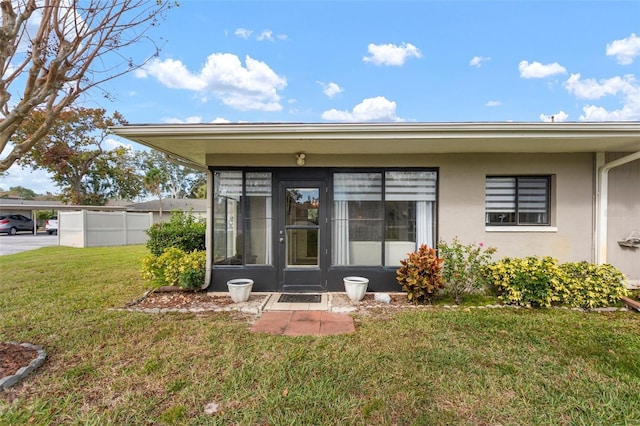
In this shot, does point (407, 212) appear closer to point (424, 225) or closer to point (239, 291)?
point (424, 225)

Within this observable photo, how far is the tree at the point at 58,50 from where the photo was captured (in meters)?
2.64

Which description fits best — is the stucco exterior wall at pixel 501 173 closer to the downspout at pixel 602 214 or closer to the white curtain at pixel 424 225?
the downspout at pixel 602 214

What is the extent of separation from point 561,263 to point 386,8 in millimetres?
7545

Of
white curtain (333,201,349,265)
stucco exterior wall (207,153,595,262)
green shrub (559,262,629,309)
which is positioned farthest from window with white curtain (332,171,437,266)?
green shrub (559,262,629,309)

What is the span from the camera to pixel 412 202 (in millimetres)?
5371

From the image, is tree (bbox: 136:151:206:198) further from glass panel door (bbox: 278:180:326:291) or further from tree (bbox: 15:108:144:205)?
glass panel door (bbox: 278:180:326:291)

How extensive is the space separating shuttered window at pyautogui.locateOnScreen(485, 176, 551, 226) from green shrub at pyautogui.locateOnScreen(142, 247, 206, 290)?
17.7ft

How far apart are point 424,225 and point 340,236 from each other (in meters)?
1.60

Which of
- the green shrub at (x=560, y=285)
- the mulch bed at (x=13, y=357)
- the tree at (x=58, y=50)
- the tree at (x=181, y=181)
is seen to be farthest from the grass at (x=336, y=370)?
the tree at (x=181, y=181)

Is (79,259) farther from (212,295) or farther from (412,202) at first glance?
(412,202)

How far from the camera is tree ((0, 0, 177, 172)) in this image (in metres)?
2.64

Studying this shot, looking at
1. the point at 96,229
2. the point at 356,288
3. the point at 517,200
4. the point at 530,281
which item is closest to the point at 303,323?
the point at 356,288

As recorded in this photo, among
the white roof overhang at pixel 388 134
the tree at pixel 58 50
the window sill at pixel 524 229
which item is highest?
the tree at pixel 58 50

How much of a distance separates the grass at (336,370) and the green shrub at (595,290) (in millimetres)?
299
